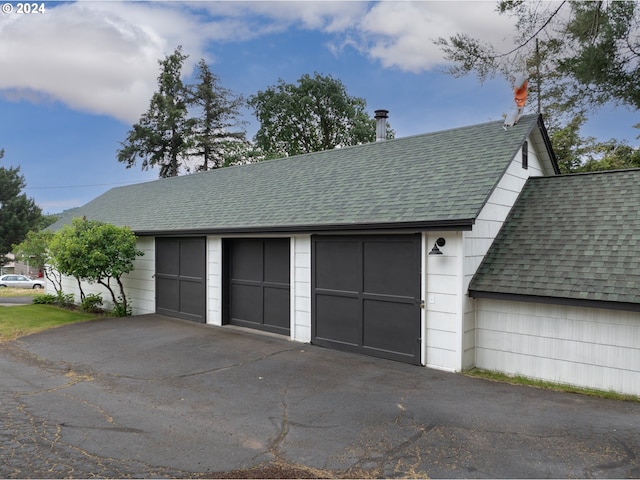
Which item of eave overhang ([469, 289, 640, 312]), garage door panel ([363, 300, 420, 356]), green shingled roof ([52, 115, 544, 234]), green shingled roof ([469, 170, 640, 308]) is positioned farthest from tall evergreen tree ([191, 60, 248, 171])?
eave overhang ([469, 289, 640, 312])

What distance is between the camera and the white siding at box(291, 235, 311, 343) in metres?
8.44

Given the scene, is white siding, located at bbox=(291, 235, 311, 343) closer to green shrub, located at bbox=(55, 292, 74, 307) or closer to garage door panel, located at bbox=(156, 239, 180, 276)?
garage door panel, located at bbox=(156, 239, 180, 276)

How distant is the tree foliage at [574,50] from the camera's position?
768cm

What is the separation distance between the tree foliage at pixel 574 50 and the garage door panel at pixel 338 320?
18.3ft

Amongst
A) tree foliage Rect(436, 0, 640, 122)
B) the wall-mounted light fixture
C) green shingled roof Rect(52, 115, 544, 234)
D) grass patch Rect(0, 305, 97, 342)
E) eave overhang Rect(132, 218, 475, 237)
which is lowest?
grass patch Rect(0, 305, 97, 342)

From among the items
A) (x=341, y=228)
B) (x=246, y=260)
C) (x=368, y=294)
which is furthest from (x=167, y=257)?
(x=368, y=294)

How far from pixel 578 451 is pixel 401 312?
336 cm

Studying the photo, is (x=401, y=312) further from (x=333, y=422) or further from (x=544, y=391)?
(x=333, y=422)

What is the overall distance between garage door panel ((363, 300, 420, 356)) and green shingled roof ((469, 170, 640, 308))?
115 centimetres

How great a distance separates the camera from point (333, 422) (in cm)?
468

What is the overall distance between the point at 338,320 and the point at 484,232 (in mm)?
3080

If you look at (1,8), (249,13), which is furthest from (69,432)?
(249,13)

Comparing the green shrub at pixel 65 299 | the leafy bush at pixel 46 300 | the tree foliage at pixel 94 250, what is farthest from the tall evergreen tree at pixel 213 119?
the tree foliage at pixel 94 250

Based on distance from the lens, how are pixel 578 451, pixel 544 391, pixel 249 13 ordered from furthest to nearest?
1. pixel 249 13
2. pixel 544 391
3. pixel 578 451
